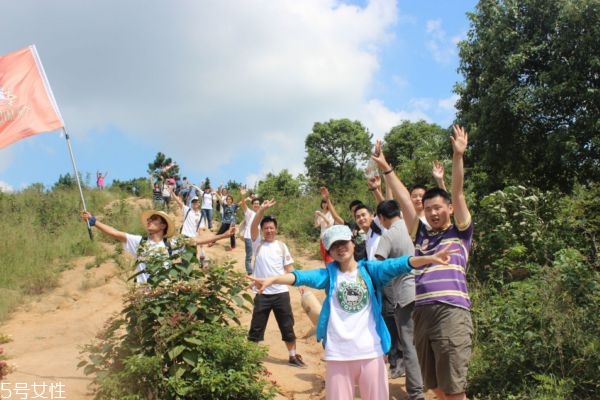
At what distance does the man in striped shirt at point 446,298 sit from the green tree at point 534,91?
23.9ft

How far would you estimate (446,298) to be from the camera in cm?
345

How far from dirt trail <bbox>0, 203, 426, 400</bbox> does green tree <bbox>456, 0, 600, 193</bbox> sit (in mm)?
5276

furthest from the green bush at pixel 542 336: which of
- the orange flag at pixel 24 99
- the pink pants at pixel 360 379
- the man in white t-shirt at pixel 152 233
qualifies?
the orange flag at pixel 24 99

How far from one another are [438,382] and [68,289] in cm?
1017

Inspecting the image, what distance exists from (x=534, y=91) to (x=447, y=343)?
28.0ft

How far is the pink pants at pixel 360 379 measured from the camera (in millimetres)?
3189

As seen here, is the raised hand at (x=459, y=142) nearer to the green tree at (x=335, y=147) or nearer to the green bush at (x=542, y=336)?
the green bush at (x=542, y=336)

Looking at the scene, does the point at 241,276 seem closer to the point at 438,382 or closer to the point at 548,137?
the point at 438,382

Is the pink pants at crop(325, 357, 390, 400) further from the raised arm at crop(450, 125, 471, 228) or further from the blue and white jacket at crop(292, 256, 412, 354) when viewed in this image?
the raised arm at crop(450, 125, 471, 228)

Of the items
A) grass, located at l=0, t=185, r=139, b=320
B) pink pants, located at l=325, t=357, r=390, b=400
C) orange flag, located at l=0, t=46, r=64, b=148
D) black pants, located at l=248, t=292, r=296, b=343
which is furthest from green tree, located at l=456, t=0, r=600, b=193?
grass, located at l=0, t=185, r=139, b=320

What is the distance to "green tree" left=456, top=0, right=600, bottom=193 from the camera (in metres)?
9.71

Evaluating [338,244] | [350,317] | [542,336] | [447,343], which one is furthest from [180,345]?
[542,336]

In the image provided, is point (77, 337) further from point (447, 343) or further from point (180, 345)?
point (447, 343)

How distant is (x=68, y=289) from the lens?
11.5m
